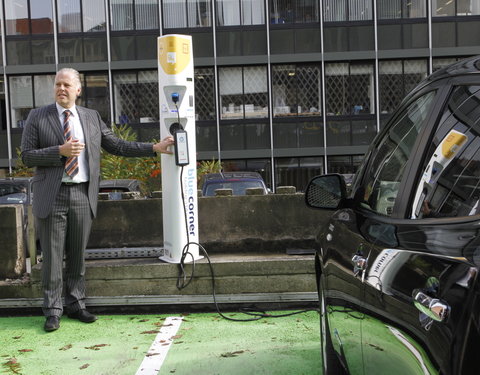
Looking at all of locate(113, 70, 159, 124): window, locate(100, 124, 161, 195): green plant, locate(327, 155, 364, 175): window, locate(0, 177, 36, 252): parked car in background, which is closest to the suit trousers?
locate(0, 177, 36, 252): parked car in background

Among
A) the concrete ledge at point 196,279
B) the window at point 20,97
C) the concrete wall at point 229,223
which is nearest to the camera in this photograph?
the concrete ledge at point 196,279

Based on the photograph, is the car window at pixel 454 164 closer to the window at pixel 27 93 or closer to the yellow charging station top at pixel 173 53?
the yellow charging station top at pixel 173 53

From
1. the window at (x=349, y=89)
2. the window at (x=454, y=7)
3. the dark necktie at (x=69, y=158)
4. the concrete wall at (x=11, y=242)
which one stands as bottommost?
the concrete wall at (x=11, y=242)

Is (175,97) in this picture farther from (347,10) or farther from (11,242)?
(347,10)

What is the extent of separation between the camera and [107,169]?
21.0m

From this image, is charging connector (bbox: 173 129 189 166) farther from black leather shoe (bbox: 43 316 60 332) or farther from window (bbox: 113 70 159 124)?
window (bbox: 113 70 159 124)

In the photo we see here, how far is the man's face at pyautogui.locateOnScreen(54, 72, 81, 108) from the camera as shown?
567 cm

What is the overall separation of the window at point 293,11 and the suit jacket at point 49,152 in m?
22.6

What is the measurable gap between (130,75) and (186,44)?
21.6 metres

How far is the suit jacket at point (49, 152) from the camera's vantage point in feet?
18.1

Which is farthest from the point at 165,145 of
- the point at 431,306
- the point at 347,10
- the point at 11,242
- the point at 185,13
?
the point at 347,10

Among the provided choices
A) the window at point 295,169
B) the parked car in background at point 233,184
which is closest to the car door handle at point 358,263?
the parked car in background at point 233,184

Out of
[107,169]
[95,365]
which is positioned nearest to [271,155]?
[107,169]

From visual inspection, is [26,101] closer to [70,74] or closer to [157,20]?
[157,20]
